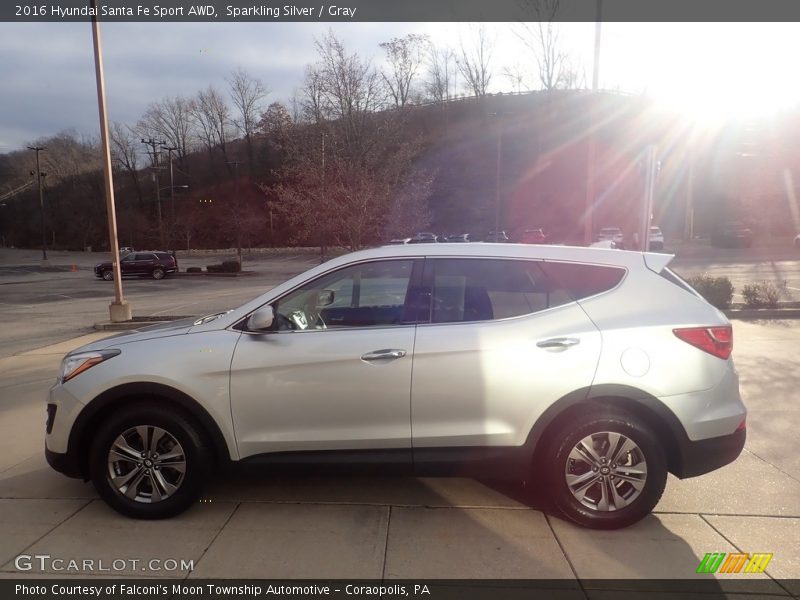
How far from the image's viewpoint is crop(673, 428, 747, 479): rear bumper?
3.08 meters

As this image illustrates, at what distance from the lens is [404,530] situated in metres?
3.11

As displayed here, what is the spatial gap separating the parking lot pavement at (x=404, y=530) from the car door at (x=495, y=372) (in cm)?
54

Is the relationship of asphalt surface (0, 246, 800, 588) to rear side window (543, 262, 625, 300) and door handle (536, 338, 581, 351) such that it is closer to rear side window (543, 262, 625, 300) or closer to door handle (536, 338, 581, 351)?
door handle (536, 338, 581, 351)

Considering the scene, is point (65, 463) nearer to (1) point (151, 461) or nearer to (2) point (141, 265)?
(1) point (151, 461)

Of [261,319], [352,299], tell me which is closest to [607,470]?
[352,299]

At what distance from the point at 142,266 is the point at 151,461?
106ft

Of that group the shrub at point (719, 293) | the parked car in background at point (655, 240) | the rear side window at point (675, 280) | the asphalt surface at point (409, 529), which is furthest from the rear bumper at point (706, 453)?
the parked car in background at point (655, 240)

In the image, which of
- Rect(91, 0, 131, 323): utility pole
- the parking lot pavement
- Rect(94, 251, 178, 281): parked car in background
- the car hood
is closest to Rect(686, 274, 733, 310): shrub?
the parking lot pavement

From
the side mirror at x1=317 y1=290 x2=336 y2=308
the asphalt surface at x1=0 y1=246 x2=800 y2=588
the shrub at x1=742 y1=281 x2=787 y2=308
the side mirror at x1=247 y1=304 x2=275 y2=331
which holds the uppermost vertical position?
the side mirror at x1=317 y1=290 x2=336 y2=308

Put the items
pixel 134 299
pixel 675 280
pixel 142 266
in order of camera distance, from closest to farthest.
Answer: pixel 675 280, pixel 134 299, pixel 142 266

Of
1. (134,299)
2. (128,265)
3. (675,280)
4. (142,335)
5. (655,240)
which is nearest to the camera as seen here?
(675,280)

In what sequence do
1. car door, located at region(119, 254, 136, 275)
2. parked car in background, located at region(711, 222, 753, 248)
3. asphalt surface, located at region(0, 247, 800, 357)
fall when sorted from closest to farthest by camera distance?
1. asphalt surface, located at region(0, 247, 800, 357)
2. car door, located at region(119, 254, 136, 275)
3. parked car in background, located at region(711, 222, 753, 248)

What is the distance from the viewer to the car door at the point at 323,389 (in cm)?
309

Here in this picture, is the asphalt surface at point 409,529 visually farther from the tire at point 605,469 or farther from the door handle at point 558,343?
the door handle at point 558,343
